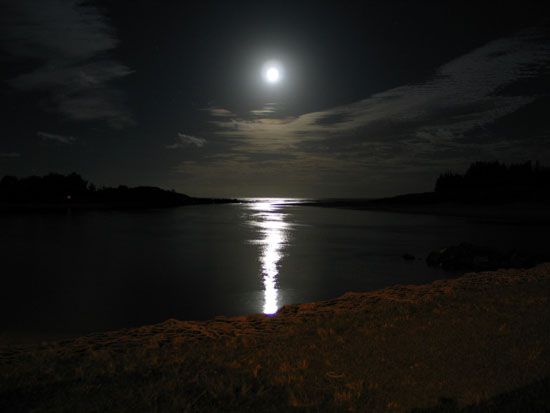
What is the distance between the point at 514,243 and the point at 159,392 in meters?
41.7

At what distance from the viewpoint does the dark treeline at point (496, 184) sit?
125m

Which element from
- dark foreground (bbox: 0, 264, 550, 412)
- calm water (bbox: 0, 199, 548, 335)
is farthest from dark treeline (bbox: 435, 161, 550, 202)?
dark foreground (bbox: 0, 264, 550, 412)

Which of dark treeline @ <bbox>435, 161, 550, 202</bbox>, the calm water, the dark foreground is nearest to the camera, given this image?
the dark foreground

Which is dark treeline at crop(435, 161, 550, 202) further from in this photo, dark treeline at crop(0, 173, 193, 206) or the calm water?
dark treeline at crop(0, 173, 193, 206)

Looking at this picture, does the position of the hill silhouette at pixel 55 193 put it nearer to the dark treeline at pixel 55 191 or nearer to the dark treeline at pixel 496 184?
the dark treeline at pixel 55 191

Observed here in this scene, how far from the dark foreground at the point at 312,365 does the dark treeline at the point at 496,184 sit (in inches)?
4892

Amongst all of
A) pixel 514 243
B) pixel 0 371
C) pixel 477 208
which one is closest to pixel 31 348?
pixel 0 371

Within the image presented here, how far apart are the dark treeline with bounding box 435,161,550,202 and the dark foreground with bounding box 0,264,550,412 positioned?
408ft

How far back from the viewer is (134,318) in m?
15.0

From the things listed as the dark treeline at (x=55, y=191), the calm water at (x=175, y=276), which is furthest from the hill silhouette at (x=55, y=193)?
the calm water at (x=175, y=276)

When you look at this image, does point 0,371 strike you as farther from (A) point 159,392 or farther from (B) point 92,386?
(A) point 159,392

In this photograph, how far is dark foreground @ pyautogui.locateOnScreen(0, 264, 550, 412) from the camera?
6031mm

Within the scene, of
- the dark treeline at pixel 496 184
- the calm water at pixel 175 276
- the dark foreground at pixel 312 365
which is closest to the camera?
the dark foreground at pixel 312 365

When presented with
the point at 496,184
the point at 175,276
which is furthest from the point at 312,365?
the point at 496,184
